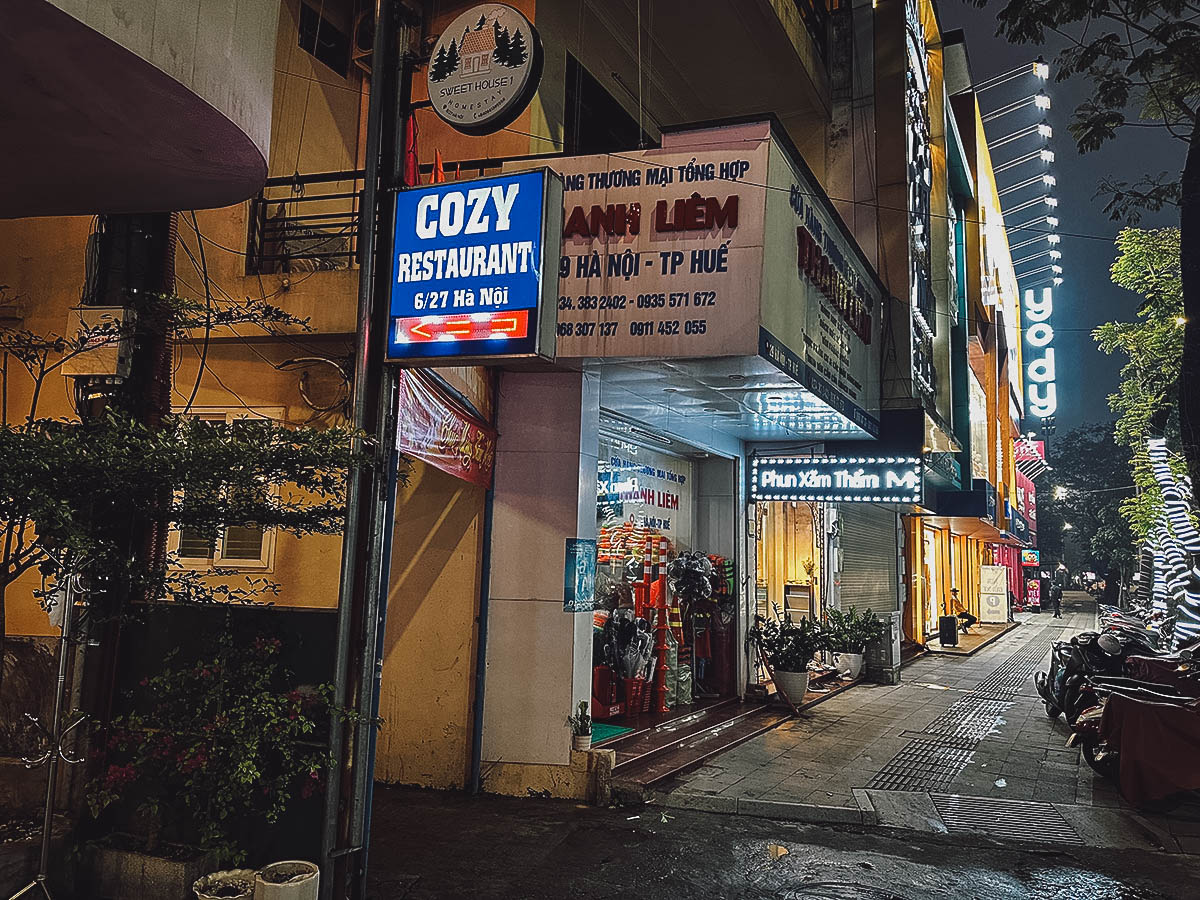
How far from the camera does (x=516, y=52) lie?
6.05 meters

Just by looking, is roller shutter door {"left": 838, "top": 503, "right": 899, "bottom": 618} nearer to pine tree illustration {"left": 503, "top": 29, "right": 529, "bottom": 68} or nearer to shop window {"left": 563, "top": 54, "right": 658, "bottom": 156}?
shop window {"left": 563, "top": 54, "right": 658, "bottom": 156}

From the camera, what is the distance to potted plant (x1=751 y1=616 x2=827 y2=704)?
41.7ft

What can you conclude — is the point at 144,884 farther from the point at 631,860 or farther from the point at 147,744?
the point at 631,860

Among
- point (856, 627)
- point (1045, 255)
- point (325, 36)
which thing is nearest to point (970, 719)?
A: point (856, 627)

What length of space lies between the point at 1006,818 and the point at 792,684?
4.77 meters

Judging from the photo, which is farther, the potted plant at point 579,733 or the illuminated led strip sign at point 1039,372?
the illuminated led strip sign at point 1039,372

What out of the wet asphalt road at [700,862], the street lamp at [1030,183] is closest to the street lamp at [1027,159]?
the street lamp at [1030,183]

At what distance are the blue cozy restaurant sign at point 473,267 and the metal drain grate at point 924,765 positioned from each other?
644 centimetres

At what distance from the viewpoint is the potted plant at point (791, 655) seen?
12.7 metres

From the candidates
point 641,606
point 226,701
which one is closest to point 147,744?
point 226,701

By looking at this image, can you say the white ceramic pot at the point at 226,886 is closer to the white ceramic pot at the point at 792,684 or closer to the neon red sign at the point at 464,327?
the neon red sign at the point at 464,327

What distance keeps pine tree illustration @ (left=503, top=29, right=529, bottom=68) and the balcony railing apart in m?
2.23

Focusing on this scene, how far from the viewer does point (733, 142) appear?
297 inches

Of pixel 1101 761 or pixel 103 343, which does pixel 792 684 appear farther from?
pixel 103 343
